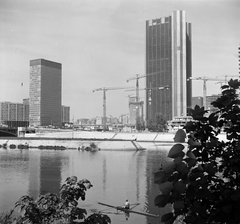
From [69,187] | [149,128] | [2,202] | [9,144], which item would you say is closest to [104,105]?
[149,128]

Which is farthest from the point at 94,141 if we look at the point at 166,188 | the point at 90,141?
the point at 166,188

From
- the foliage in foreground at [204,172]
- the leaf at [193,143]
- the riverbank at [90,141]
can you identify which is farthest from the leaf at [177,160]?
the riverbank at [90,141]

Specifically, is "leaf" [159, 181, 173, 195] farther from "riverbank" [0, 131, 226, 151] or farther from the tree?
the tree

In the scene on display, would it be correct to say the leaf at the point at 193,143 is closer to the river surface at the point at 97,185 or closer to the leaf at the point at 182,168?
the leaf at the point at 182,168

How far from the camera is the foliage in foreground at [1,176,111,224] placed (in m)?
6.62

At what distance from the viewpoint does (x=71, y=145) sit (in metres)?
89.6

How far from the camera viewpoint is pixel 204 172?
3.24m

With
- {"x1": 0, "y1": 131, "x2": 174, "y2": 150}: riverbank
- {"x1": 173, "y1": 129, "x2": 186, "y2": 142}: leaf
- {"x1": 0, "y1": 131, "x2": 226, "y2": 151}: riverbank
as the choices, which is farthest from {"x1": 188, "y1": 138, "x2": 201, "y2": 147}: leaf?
{"x1": 0, "y1": 131, "x2": 174, "y2": 150}: riverbank

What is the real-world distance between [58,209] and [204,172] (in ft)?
14.8

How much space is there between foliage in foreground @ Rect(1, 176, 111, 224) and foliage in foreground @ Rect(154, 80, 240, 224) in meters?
3.64

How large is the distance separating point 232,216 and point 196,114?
108 cm

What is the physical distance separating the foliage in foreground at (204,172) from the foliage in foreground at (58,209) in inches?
143

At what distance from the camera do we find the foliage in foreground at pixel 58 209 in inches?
261

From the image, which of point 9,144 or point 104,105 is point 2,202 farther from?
point 104,105
